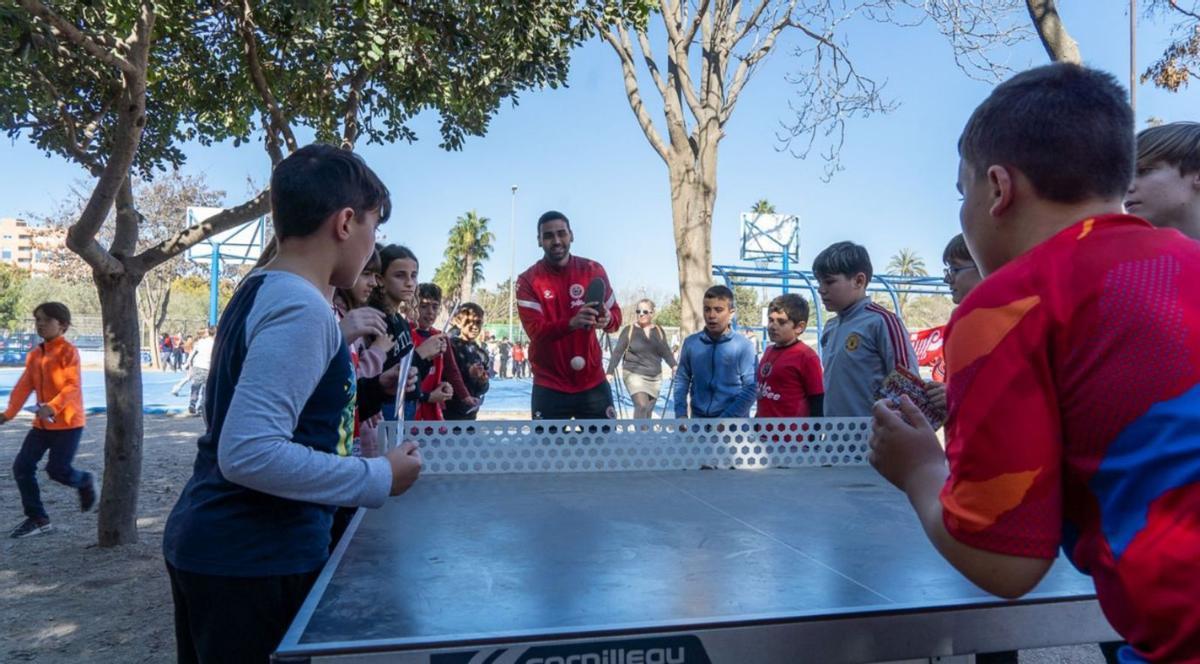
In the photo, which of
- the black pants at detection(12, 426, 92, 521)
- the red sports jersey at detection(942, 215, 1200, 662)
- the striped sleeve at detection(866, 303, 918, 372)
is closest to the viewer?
the red sports jersey at detection(942, 215, 1200, 662)

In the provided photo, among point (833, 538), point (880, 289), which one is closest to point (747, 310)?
point (880, 289)

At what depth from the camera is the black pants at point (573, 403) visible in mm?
5090

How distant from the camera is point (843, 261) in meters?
4.21

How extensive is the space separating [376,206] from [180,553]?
0.78 metres

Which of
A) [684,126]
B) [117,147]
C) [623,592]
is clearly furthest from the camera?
[684,126]

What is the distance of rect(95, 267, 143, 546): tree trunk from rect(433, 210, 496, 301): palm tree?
1848 inches

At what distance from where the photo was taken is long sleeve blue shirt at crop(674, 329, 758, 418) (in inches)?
226

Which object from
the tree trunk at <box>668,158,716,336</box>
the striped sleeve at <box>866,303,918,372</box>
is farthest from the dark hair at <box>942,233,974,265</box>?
the tree trunk at <box>668,158,716,336</box>

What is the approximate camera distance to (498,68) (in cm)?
687

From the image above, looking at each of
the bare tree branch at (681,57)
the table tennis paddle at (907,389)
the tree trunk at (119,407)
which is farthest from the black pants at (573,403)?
the bare tree branch at (681,57)

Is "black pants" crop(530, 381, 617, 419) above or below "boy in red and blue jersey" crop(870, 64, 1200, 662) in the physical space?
below

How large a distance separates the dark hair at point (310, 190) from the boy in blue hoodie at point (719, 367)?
14.1 feet

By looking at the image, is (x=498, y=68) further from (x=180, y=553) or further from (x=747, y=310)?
(x=747, y=310)

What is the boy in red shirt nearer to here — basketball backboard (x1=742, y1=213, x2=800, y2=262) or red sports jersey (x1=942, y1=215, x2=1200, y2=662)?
red sports jersey (x1=942, y1=215, x2=1200, y2=662)
